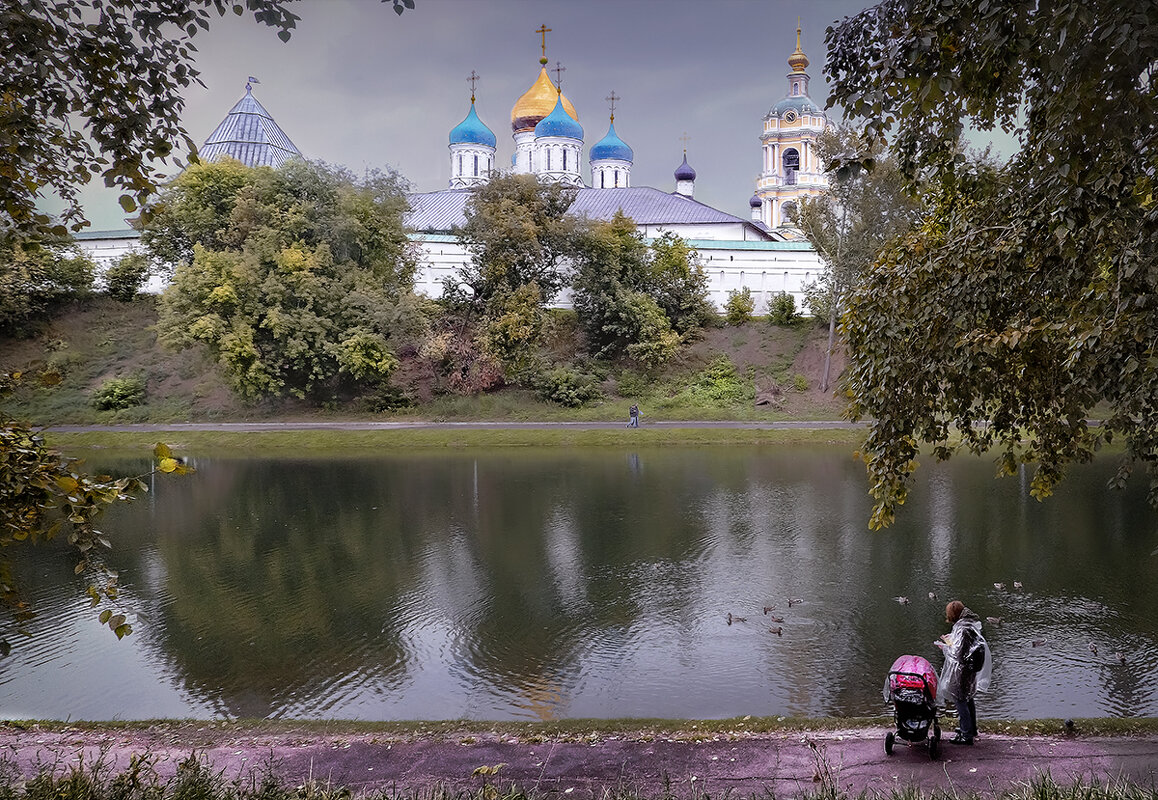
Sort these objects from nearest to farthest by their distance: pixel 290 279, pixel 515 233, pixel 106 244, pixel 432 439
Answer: pixel 432 439
pixel 290 279
pixel 515 233
pixel 106 244

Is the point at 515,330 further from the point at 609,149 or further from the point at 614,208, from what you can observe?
the point at 609,149

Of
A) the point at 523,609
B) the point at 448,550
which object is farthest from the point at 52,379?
the point at 448,550

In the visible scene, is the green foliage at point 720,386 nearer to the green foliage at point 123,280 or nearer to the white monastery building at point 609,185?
the white monastery building at point 609,185

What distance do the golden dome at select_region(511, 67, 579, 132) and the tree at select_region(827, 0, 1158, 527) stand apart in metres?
53.7

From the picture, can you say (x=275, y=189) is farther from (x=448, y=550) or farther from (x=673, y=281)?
(x=448, y=550)

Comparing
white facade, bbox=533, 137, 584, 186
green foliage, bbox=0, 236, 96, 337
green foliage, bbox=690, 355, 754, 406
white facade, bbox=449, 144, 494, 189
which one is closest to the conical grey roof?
green foliage, bbox=0, 236, 96, 337

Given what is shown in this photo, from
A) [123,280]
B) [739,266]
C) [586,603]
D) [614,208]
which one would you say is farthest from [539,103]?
[586,603]

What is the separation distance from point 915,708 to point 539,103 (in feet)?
186

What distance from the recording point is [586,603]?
483 inches

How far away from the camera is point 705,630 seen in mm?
11062

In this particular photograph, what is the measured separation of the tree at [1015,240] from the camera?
495cm

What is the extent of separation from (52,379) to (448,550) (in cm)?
1082

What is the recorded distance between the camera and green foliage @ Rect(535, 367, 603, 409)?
35531mm

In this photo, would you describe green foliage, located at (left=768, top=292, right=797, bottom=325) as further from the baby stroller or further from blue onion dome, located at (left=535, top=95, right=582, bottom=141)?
the baby stroller
